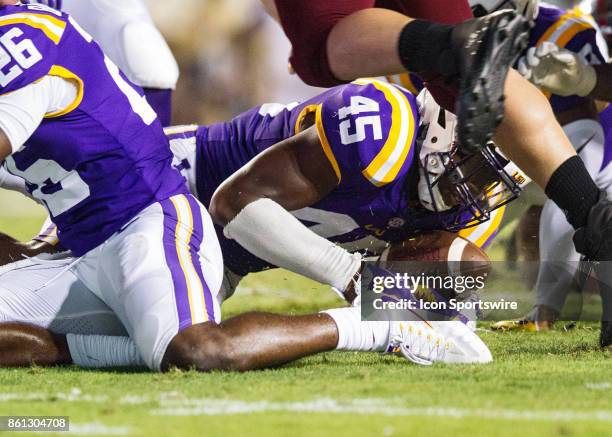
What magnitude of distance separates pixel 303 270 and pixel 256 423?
116 cm

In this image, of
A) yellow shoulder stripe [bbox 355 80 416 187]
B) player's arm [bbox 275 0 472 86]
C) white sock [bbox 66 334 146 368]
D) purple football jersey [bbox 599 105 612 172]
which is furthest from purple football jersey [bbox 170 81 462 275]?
purple football jersey [bbox 599 105 612 172]

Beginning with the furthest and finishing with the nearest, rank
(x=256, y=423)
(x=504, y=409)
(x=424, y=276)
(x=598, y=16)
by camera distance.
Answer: (x=598, y=16) → (x=424, y=276) → (x=504, y=409) → (x=256, y=423)

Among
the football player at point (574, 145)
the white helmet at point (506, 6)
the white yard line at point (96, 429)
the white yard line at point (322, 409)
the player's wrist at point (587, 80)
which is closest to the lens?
the white yard line at point (96, 429)

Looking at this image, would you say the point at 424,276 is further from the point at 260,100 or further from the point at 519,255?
the point at 260,100

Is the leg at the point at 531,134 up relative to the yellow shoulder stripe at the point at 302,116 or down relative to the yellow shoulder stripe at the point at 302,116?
up

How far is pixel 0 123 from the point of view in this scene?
8.62 ft

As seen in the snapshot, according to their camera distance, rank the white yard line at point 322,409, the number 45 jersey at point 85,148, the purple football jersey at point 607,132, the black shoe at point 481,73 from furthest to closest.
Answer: the purple football jersey at point 607,132 < the number 45 jersey at point 85,148 < the black shoe at point 481,73 < the white yard line at point 322,409

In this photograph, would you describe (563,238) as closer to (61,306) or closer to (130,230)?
(130,230)

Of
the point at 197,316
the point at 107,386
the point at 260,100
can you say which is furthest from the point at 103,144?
the point at 260,100

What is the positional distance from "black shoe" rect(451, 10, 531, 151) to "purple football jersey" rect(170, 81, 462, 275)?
0.80 m

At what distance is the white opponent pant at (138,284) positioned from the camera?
2723mm

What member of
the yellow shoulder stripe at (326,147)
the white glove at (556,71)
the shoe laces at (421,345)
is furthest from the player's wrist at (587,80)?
the shoe laces at (421,345)

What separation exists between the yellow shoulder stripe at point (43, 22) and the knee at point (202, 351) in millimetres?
825

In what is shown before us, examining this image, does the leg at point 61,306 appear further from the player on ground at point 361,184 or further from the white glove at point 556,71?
the white glove at point 556,71
